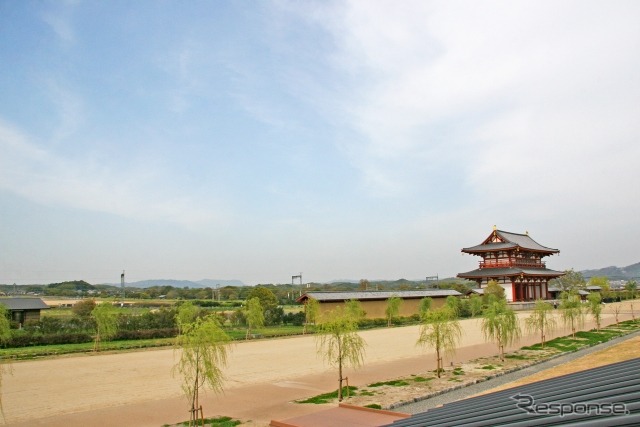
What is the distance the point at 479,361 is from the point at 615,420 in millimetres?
22483

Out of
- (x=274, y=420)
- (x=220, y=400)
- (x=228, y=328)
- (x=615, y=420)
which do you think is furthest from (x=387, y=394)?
(x=228, y=328)

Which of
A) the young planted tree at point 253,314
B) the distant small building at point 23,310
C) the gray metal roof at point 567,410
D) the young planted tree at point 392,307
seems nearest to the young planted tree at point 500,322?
the gray metal roof at point 567,410

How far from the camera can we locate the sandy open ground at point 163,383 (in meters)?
15.3

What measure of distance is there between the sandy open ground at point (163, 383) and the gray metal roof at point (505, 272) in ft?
117

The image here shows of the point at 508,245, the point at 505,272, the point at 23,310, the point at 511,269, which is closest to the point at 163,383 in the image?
the point at 23,310

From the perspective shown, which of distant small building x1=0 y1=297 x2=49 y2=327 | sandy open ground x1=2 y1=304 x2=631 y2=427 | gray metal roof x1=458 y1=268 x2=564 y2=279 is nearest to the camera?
sandy open ground x1=2 y1=304 x2=631 y2=427

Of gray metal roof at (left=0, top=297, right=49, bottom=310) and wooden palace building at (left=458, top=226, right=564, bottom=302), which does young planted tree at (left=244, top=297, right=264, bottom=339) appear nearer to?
gray metal roof at (left=0, top=297, right=49, bottom=310)

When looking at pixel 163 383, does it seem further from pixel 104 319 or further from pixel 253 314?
pixel 253 314

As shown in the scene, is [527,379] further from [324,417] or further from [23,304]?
[23,304]

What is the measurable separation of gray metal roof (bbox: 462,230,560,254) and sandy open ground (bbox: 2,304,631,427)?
3915 cm

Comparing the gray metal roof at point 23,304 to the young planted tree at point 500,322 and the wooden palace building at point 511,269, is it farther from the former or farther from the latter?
the wooden palace building at point 511,269

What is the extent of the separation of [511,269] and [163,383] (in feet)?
189

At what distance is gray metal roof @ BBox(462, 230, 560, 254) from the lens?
69244mm

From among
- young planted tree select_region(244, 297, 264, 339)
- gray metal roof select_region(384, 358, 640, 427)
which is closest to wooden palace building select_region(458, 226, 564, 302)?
young planted tree select_region(244, 297, 264, 339)
